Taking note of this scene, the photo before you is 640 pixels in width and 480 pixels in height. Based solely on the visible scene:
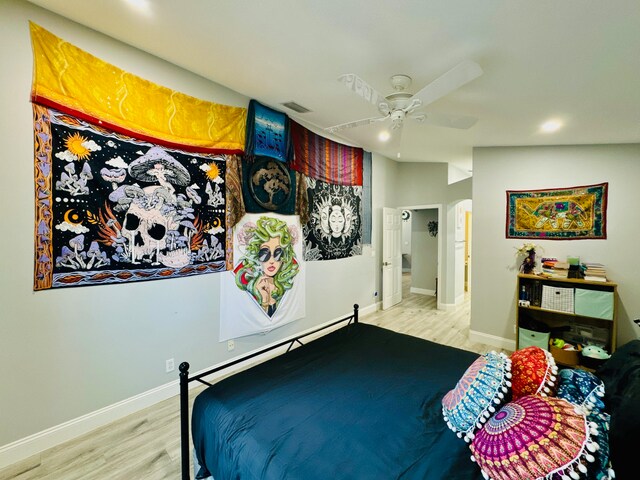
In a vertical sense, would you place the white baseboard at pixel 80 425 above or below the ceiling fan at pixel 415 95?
below

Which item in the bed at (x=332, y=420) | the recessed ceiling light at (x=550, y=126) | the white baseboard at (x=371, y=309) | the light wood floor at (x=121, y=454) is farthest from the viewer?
the white baseboard at (x=371, y=309)

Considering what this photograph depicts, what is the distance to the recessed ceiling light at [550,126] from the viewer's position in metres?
2.76

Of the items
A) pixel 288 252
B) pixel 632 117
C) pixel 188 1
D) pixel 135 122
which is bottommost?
pixel 288 252

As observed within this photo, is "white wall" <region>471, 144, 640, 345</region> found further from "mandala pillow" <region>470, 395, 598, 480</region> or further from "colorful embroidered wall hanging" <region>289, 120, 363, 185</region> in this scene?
"mandala pillow" <region>470, 395, 598, 480</region>

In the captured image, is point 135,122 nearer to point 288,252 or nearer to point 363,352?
point 288,252

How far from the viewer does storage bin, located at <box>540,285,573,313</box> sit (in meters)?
3.18

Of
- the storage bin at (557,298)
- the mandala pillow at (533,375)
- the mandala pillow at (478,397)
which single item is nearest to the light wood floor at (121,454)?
the mandala pillow at (478,397)

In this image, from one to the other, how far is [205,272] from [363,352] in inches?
65.7

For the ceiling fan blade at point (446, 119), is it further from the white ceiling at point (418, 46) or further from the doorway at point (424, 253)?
the doorway at point (424, 253)

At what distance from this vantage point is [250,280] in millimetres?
3184

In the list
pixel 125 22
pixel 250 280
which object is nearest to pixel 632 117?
pixel 250 280

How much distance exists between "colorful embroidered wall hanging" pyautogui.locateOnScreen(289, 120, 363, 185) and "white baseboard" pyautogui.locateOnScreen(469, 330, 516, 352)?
9.27 feet

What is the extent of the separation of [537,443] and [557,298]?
3034mm

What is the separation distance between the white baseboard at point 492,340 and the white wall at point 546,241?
55 mm
